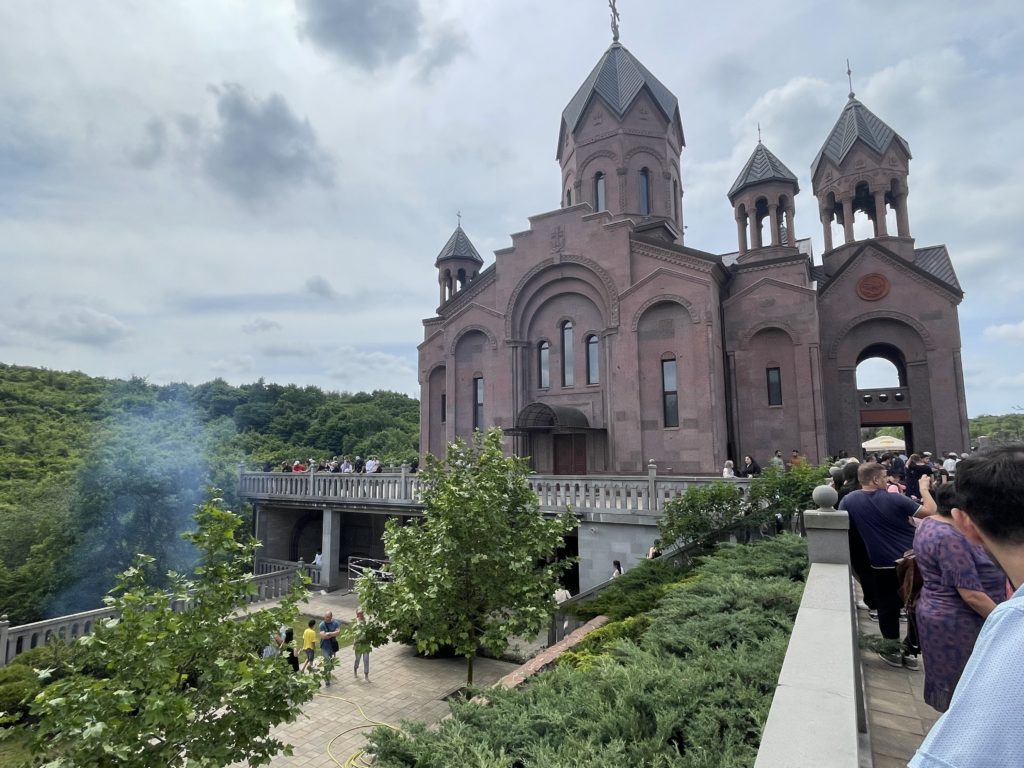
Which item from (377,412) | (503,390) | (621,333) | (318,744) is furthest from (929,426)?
(377,412)

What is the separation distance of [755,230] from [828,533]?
20.4 meters

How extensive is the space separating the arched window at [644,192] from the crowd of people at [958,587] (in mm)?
20255

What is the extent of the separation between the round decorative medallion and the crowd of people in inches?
659

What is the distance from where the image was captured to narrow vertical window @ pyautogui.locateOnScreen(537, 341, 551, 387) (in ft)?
74.8

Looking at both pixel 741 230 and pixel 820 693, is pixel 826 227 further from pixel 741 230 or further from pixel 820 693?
pixel 820 693

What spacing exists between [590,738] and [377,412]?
64.0m

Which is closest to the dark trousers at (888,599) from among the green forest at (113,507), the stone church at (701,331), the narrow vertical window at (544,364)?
the stone church at (701,331)

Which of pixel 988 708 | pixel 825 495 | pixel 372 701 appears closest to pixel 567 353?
pixel 372 701

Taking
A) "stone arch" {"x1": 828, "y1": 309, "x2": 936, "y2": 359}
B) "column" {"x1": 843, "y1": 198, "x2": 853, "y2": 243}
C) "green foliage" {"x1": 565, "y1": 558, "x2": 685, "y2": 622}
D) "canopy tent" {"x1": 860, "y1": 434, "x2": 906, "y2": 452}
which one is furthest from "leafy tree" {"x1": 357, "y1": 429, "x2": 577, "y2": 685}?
"canopy tent" {"x1": 860, "y1": 434, "x2": 906, "y2": 452}

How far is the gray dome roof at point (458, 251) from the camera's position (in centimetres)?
2886

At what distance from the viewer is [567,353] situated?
74.2 feet

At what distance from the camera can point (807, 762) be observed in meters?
2.24

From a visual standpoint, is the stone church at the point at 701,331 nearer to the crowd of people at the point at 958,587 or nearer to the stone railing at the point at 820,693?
the crowd of people at the point at 958,587

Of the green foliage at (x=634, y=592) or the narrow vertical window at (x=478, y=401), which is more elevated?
the narrow vertical window at (x=478, y=401)
